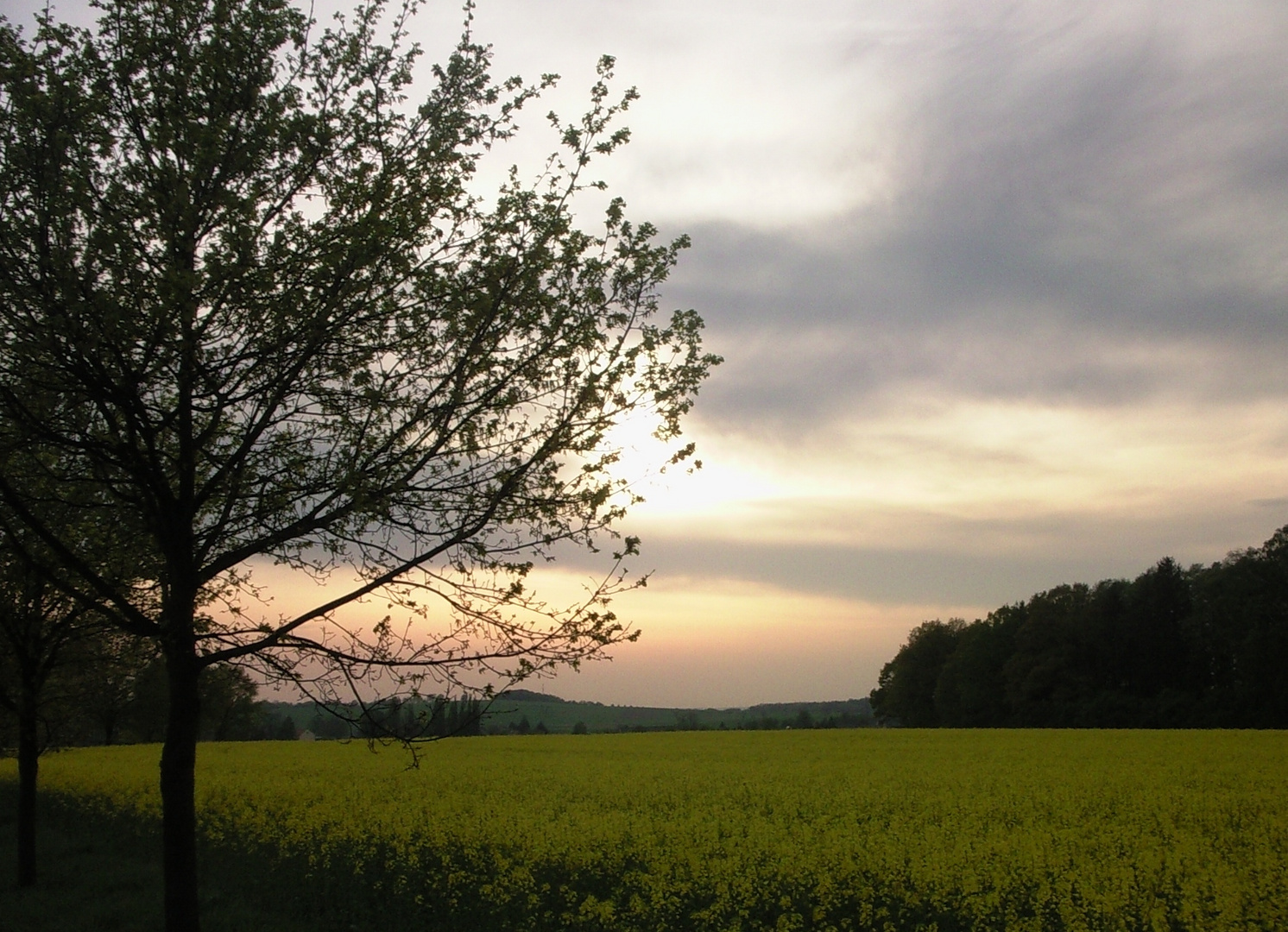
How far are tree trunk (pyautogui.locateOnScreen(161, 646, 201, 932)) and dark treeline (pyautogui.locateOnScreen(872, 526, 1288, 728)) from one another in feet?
205

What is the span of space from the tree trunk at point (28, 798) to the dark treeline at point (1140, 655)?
202 ft

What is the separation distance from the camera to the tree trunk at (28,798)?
13359mm

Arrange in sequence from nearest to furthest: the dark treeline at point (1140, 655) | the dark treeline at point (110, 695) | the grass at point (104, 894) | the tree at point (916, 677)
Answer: the dark treeline at point (110, 695) → the grass at point (104, 894) → the dark treeline at point (1140, 655) → the tree at point (916, 677)

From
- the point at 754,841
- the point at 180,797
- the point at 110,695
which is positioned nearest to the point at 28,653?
the point at 110,695

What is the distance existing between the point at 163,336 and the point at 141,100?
2054 mm

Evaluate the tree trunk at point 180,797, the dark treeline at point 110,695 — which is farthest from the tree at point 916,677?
the tree trunk at point 180,797

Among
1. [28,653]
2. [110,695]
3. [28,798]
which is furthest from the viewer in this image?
[110,695]

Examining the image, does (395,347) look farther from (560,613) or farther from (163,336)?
(560,613)

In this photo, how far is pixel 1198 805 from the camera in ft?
52.9

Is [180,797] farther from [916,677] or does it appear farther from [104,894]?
[916,677]

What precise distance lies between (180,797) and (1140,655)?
240 feet

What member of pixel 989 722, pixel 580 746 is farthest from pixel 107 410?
pixel 989 722

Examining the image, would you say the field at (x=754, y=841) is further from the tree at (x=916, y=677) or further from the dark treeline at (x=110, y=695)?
the tree at (x=916, y=677)

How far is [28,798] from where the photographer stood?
44.7 feet
